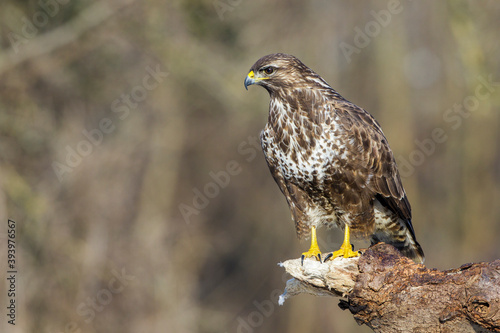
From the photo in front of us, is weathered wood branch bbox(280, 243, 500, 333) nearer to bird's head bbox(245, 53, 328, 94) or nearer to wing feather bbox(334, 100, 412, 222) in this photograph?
wing feather bbox(334, 100, 412, 222)

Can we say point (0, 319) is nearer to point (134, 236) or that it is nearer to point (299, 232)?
point (134, 236)

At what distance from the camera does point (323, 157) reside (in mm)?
4938

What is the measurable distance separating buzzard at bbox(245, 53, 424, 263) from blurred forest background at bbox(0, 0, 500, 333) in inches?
206

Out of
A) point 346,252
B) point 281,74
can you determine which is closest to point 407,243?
point 346,252

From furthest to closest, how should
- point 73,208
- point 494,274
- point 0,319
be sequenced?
point 73,208, point 0,319, point 494,274

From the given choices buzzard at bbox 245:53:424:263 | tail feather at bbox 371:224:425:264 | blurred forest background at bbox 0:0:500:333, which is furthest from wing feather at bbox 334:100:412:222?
blurred forest background at bbox 0:0:500:333

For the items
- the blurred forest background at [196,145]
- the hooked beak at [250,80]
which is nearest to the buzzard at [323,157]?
the hooked beak at [250,80]

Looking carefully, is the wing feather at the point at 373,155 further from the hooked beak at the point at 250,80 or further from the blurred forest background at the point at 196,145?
the blurred forest background at the point at 196,145

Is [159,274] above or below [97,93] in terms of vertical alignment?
below

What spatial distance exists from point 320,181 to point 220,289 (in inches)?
363

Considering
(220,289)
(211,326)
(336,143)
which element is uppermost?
(220,289)

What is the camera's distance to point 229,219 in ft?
45.7

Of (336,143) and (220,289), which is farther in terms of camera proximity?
(220,289)

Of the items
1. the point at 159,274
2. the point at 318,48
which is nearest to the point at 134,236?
the point at 159,274
